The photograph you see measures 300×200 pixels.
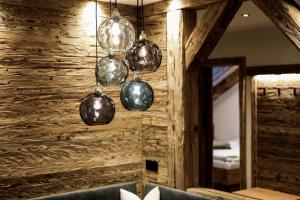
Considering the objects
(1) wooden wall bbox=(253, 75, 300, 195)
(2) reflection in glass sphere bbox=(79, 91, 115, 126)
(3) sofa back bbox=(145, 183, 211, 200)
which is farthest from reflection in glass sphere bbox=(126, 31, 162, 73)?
(1) wooden wall bbox=(253, 75, 300, 195)

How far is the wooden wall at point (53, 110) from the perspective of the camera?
13.2 ft

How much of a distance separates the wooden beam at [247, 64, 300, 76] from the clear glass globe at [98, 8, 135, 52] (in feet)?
13.1

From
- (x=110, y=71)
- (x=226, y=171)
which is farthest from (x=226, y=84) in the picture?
(x=110, y=71)

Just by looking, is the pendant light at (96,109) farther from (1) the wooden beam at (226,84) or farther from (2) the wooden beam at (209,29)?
(1) the wooden beam at (226,84)

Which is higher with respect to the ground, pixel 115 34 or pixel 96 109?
pixel 115 34

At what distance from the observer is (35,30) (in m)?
4.16

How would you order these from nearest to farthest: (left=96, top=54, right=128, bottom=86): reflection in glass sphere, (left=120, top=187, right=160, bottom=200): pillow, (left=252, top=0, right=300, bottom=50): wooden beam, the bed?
(left=96, top=54, right=128, bottom=86): reflection in glass sphere < (left=252, top=0, right=300, bottom=50): wooden beam < (left=120, top=187, right=160, bottom=200): pillow < the bed

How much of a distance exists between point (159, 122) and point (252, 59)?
2.67 meters

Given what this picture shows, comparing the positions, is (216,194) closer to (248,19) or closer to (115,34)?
(115,34)

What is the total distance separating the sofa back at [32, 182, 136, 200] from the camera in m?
4.10

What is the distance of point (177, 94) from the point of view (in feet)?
14.8

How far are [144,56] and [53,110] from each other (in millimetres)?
1628

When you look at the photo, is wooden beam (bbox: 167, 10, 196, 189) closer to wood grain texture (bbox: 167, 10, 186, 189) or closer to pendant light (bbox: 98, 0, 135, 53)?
wood grain texture (bbox: 167, 10, 186, 189)

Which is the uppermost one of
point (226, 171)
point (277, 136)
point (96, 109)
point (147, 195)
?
point (96, 109)
